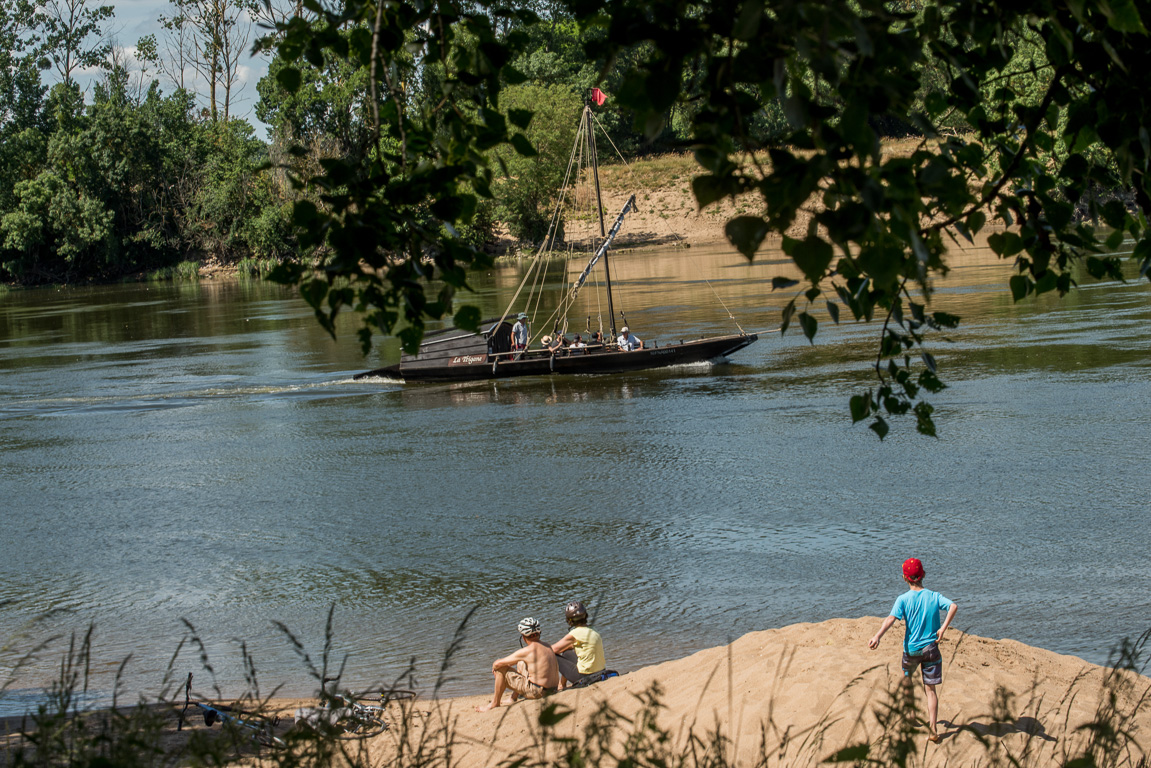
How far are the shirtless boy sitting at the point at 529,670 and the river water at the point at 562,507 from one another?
1.29 ft

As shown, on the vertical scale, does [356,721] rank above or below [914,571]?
above

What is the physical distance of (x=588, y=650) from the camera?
9.12m

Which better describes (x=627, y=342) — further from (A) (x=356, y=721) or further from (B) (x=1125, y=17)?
(B) (x=1125, y=17)

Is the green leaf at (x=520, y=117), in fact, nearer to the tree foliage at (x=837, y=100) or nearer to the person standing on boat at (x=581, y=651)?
the tree foliage at (x=837, y=100)

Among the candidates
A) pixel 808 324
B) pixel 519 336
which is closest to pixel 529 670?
pixel 808 324

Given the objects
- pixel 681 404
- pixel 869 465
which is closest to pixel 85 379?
pixel 681 404

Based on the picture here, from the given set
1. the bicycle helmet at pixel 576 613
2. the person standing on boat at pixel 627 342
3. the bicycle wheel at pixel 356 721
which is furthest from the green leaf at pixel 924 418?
the person standing on boat at pixel 627 342

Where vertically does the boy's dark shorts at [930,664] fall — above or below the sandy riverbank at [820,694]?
above

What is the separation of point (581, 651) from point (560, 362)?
20.5 meters

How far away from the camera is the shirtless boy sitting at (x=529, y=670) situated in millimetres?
9016

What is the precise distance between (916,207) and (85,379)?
112 ft

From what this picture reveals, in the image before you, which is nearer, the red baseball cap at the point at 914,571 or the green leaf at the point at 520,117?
the green leaf at the point at 520,117

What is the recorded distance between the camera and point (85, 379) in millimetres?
32938

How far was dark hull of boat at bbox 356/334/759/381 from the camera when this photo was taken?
94.2ft
